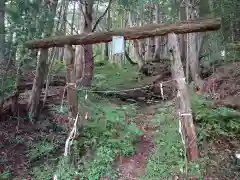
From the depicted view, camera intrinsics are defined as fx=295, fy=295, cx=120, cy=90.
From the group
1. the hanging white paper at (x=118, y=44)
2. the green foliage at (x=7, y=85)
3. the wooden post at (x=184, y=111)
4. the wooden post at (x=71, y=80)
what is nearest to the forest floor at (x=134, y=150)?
the wooden post at (x=184, y=111)

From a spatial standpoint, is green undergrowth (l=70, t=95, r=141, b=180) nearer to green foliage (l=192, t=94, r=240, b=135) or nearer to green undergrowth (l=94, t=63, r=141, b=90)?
green foliage (l=192, t=94, r=240, b=135)

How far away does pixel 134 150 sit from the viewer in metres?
6.80

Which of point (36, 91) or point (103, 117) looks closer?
point (103, 117)

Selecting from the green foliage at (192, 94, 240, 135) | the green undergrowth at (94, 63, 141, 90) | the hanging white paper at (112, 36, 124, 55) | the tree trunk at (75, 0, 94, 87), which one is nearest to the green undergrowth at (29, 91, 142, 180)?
the green foliage at (192, 94, 240, 135)

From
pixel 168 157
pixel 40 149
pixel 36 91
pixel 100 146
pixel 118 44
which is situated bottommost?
pixel 40 149

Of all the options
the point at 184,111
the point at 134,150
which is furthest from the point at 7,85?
the point at 184,111

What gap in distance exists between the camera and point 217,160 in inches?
245

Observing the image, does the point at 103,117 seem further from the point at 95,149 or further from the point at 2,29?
the point at 2,29

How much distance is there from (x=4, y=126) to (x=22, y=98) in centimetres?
176

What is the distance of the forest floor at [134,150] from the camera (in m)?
6.07

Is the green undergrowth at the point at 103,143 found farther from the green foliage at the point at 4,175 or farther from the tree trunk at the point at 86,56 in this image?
the tree trunk at the point at 86,56

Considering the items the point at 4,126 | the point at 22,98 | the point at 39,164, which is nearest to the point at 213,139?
the point at 39,164

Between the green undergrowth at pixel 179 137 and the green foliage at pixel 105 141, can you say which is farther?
the green foliage at pixel 105 141

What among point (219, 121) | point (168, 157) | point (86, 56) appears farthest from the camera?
point (86, 56)
